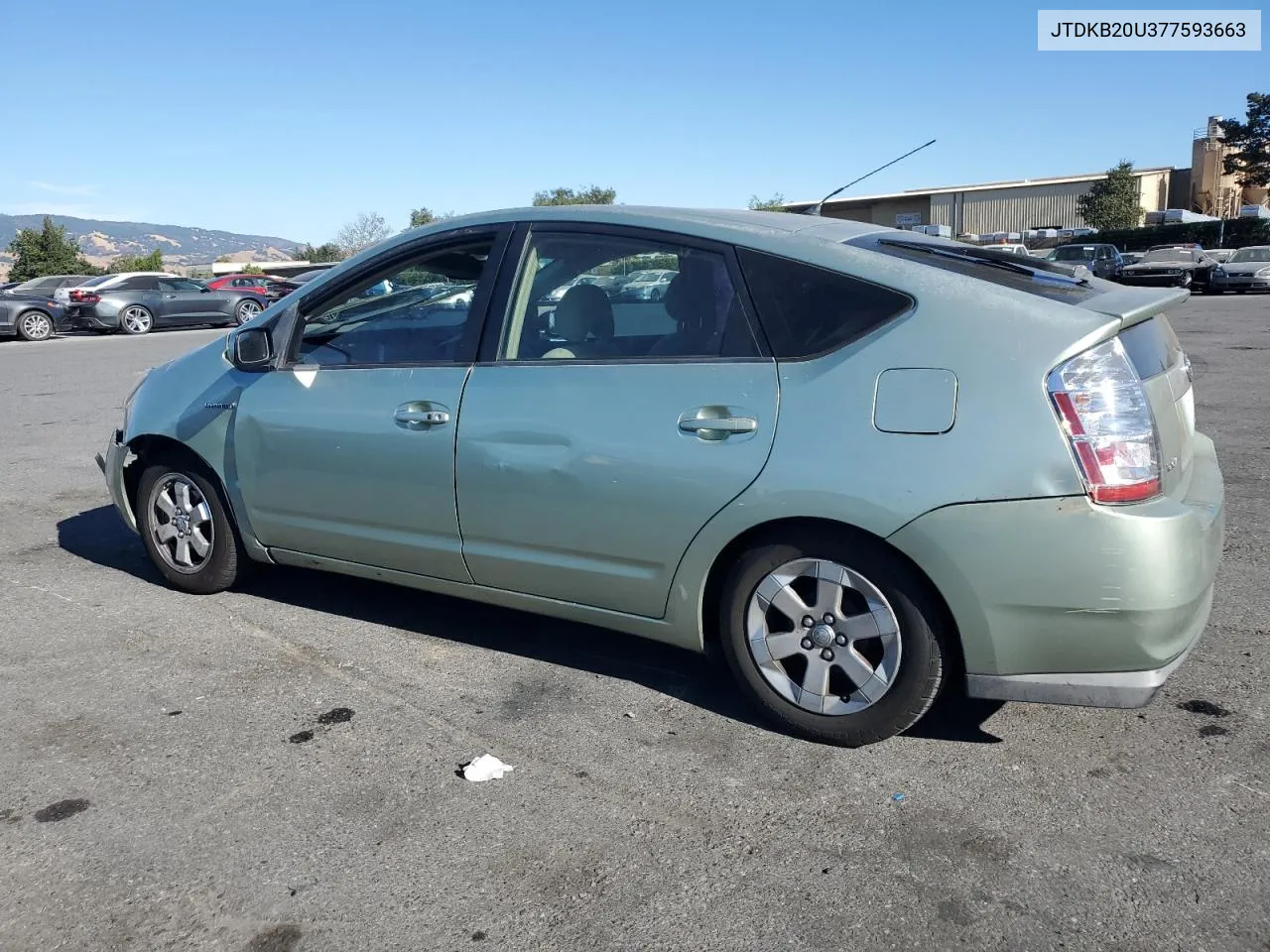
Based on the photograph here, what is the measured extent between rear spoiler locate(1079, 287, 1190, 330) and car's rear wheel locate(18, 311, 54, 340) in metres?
25.2

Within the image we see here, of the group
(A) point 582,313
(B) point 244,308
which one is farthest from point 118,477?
(B) point 244,308

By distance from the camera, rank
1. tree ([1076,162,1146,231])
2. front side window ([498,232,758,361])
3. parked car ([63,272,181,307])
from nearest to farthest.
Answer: front side window ([498,232,758,361]) < parked car ([63,272,181,307]) < tree ([1076,162,1146,231])

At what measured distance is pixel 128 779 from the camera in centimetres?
334

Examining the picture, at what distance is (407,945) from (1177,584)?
2.19 m

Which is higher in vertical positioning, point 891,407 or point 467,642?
point 891,407

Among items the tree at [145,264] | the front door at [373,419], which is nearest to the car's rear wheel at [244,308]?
the front door at [373,419]

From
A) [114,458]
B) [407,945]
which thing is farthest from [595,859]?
[114,458]

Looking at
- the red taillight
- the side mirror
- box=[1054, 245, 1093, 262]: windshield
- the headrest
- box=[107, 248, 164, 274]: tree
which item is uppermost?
box=[107, 248, 164, 274]: tree

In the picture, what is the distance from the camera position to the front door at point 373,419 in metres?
4.03

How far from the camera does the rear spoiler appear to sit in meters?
3.17

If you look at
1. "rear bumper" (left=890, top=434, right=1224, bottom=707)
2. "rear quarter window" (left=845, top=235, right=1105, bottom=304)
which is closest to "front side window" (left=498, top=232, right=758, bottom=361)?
"rear quarter window" (left=845, top=235, right=1105, bottom=304)

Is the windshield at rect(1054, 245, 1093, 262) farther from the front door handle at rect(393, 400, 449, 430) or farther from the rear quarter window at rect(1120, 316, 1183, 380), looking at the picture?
the front door handle at rect(393, 400, 449, 430)

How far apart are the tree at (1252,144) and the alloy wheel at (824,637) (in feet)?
240

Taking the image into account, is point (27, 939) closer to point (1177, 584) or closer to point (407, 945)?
point (407, 945)
